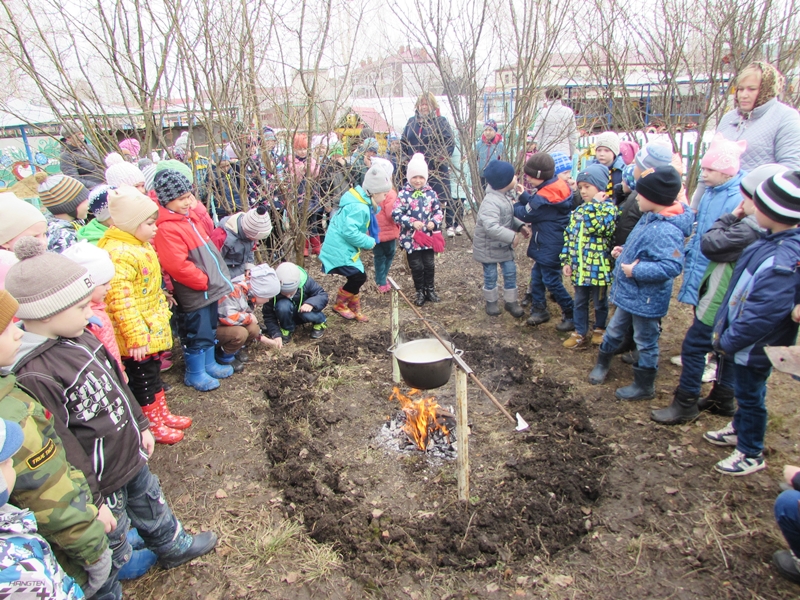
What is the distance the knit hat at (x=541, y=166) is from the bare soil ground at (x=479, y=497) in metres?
1.87

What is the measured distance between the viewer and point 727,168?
12.0ft

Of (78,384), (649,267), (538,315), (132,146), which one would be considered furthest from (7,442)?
(132,146)

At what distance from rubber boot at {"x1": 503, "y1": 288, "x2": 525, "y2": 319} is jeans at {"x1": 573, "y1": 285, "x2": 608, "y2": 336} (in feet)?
2.86

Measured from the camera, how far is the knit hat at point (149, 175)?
464 centimetres

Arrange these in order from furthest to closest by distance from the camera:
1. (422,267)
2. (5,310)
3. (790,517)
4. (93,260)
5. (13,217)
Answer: (422,267), (13,217), (93,260), (790,517), (5,310)

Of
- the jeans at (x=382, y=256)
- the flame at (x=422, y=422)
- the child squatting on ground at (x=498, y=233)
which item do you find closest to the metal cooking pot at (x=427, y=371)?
the flame at (x=422, y=422)

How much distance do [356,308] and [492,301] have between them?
164cm

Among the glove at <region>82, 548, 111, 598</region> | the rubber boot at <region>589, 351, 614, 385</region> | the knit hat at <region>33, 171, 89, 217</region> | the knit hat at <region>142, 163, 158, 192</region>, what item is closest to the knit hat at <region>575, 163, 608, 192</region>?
the rubber boot at <region>589, 351, 614, 385</region>

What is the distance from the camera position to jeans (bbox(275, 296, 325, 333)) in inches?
219

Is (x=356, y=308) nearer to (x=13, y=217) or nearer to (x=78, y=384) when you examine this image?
(x=13, y=217)

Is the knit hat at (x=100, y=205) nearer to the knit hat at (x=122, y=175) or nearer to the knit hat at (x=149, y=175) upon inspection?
the knit hat at (x=122, y=175)

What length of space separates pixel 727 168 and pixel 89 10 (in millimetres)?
6062

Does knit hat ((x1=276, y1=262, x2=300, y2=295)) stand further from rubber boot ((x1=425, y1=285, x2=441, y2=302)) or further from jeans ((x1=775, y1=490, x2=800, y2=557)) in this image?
jeans ((x1=775, y1=490, x2=800, y2=557))

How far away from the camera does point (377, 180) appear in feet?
19.1
